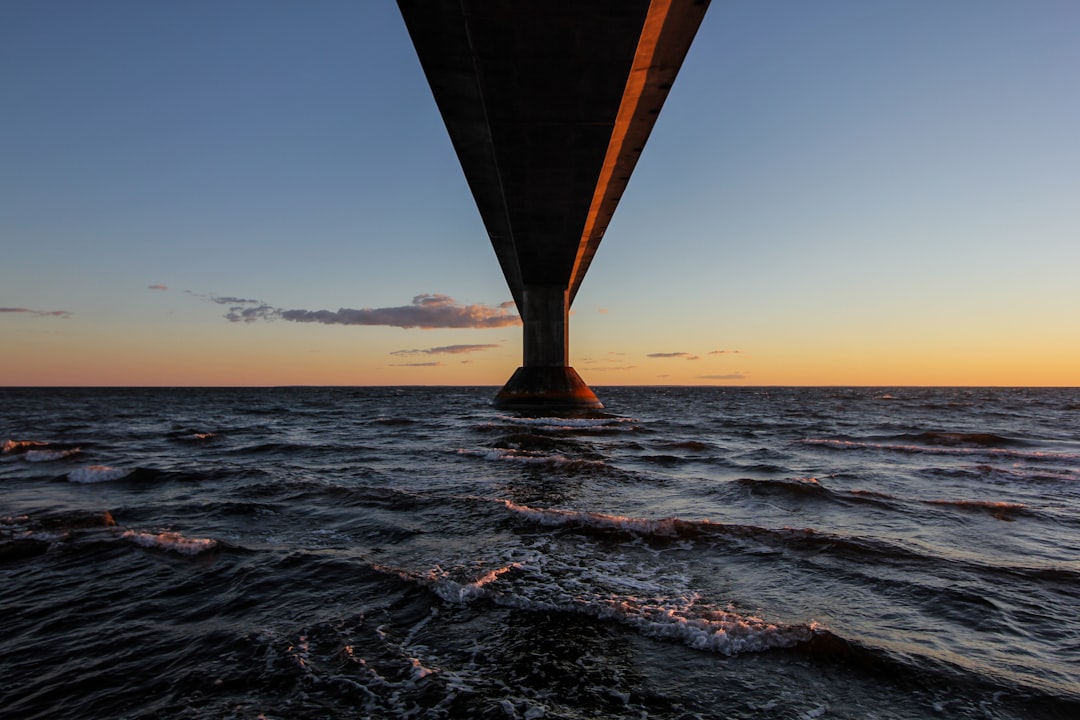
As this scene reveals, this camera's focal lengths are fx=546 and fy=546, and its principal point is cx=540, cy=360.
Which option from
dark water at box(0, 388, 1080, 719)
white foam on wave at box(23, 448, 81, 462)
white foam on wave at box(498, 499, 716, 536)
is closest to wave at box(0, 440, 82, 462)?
white foam on wave at box(23, 448, 81, 462)

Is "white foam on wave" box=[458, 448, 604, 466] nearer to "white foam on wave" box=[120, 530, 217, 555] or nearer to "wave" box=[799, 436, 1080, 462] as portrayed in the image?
"white foam on wave" box=[120, 530, 217, 555]

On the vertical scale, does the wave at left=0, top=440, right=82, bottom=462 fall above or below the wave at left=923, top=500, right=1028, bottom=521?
below

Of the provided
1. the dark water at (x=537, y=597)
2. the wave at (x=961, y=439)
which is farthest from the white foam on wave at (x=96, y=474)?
the wave at (x=961, y=439)

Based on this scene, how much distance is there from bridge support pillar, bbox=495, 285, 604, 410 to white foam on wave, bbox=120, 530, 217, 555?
2721 cm

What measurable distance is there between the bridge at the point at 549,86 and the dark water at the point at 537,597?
7.80 metres

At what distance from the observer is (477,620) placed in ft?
14.2

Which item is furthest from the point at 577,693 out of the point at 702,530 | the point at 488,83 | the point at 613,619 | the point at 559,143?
the point at 559,143

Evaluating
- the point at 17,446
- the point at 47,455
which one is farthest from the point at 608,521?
the point at 17,446

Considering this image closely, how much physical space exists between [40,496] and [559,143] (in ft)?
41.3

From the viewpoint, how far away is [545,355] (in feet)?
113

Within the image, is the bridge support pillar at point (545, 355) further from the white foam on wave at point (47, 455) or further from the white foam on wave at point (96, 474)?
the white foam on wave at point (96, 474)

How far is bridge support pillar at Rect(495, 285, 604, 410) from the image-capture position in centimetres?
3394

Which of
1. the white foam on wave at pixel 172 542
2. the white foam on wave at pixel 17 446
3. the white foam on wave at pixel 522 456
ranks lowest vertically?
the white foam on wave at pixel 17 446

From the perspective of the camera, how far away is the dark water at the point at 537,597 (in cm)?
331
